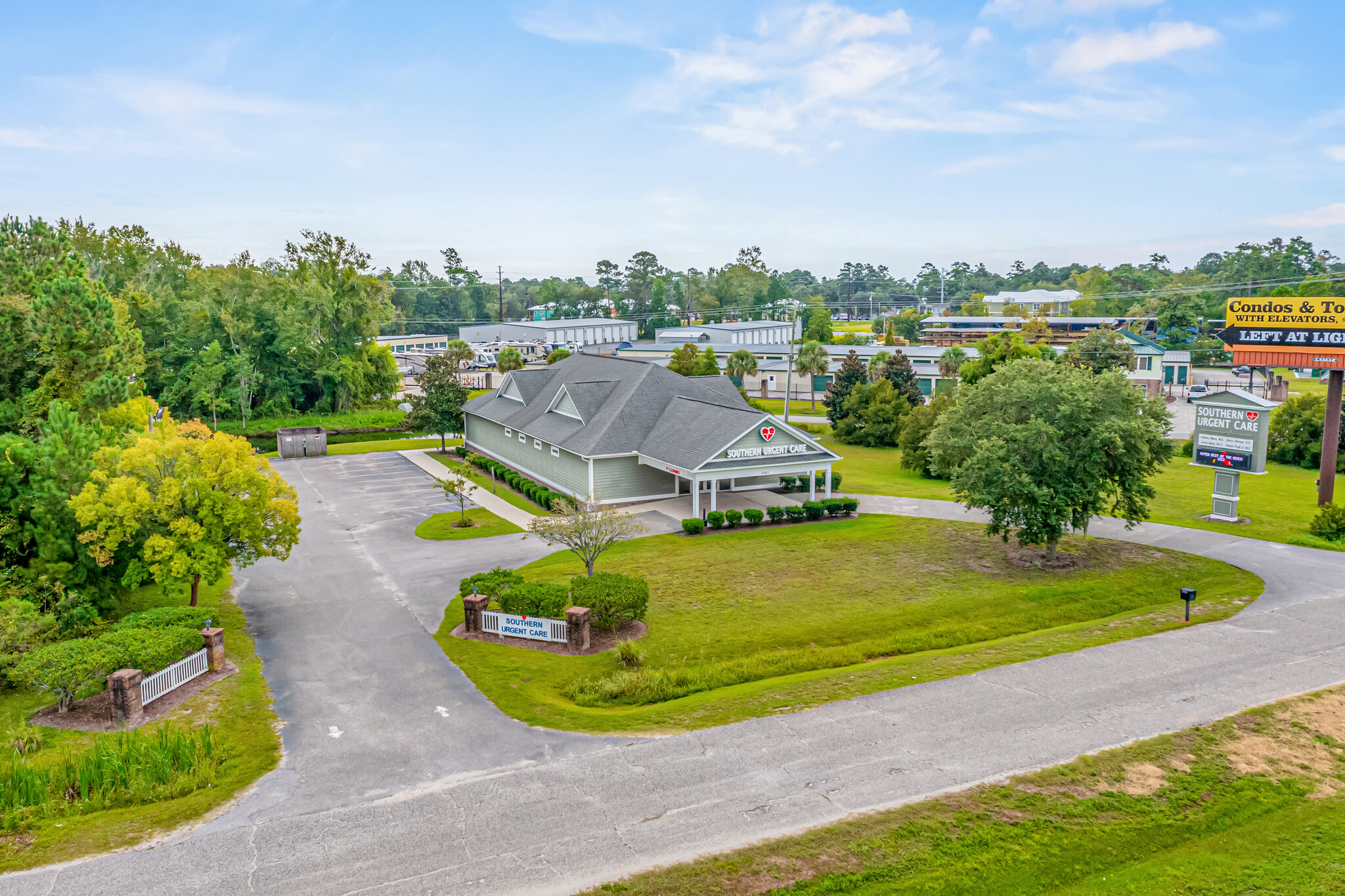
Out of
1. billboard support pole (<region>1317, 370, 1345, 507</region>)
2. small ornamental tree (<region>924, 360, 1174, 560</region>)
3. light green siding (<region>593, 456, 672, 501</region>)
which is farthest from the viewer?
light green siding (<region>593, 456, 672, 501</region>)

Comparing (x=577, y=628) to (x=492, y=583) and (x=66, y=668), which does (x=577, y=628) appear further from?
(x=66, y=668)

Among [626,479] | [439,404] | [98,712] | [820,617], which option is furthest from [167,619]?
[439,404]

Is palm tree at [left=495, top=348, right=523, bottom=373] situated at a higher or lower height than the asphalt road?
higher

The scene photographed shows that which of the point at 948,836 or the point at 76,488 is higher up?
the point at 76,488

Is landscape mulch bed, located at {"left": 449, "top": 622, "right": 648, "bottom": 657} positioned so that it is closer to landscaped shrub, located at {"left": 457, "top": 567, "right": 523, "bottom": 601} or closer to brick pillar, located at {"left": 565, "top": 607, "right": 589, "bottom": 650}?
brick pillar, located at {"left": 565, "top": 607, "right": 589, "bottom": 650}

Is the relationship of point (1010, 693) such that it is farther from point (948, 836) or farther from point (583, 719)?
point (583, 719)

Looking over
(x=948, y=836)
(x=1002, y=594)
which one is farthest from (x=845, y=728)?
(x=1002, y=594)

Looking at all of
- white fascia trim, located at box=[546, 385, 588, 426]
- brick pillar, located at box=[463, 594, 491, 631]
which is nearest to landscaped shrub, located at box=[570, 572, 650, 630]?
brick pillar, located at box=[463, 594, 491, 631]

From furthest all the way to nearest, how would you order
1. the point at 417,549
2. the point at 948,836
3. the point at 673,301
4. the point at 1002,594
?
the point at 673,301, the point at 417,549, the point at 1002,594, the point at 948,836
